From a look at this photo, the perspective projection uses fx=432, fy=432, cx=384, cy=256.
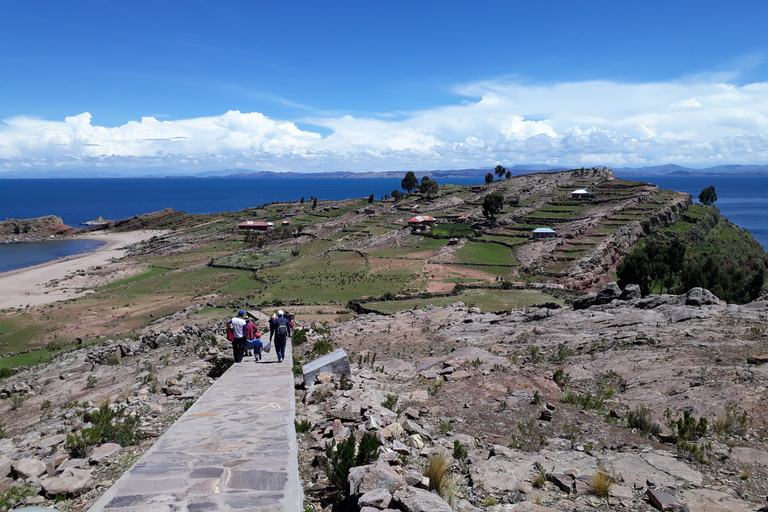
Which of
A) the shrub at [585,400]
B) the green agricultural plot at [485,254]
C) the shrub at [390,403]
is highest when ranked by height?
the shrub at [390,403]

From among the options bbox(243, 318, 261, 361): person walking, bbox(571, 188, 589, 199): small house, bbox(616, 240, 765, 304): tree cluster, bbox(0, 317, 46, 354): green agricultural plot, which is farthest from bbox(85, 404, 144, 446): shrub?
bbox(571, 188, 589, 199): small house

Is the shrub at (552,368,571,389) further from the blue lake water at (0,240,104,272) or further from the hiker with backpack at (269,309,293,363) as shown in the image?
the blue lake water at (0,240,104,272)

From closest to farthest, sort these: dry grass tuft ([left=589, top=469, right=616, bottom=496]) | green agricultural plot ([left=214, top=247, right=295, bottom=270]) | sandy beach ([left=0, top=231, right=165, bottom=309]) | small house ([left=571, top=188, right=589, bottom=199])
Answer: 1. dry grass tuft ([left=589, top=469, right=616, bottom=496])
2. sandy beach ([left=0, top=231, right=165, bottom=309])
3. green agricultural plot ([left=214, top=247, right=295, bottom=270])
4. small house ([left=571, top=188, right=589, bottom=199])

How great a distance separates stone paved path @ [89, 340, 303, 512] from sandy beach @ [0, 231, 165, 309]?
51749mm

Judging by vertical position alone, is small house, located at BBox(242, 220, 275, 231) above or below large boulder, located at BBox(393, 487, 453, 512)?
below

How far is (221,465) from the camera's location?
6227mm

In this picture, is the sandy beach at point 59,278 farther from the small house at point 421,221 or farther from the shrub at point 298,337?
the small house at point 421,221

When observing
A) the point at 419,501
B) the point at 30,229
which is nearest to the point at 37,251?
the point at 30,229

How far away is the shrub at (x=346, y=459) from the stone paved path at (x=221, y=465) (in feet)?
1.90

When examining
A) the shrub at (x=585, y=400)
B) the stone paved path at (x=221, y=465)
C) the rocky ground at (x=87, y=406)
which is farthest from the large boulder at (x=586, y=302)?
the stone paved path at (x=221, y=465)

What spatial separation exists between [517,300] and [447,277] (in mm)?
13206

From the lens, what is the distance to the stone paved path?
17.2 feet

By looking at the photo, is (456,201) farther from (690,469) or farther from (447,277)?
(690,469)

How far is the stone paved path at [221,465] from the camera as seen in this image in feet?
17.2
